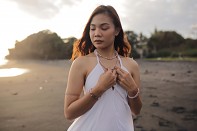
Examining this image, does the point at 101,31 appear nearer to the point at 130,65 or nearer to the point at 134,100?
the point at 130,65

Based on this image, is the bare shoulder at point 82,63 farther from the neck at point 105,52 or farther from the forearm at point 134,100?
the forearm at point 134,100

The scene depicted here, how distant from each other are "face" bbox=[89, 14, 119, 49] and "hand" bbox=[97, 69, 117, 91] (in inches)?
11.4

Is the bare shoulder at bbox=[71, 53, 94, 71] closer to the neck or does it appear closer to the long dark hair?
the neck

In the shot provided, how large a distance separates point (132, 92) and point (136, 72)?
259mm

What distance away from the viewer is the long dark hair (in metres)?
2.43

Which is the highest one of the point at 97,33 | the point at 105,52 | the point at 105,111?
the point at 97,33

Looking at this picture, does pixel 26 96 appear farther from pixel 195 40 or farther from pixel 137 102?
→ pixel 195 40

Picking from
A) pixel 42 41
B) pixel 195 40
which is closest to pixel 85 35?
pixel 42 41

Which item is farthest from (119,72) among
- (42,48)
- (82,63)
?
(42,48)

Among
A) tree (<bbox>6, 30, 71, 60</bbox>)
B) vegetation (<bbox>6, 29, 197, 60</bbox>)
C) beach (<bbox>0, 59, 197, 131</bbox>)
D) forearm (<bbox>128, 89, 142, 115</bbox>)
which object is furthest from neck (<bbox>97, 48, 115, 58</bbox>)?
tree (<bbox>6, 30, 71, 60</bbox>)

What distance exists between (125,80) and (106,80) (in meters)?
0.17

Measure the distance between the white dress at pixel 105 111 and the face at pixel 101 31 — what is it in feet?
0.65

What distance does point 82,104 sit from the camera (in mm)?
2199

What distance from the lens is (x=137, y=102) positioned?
2.38 m
